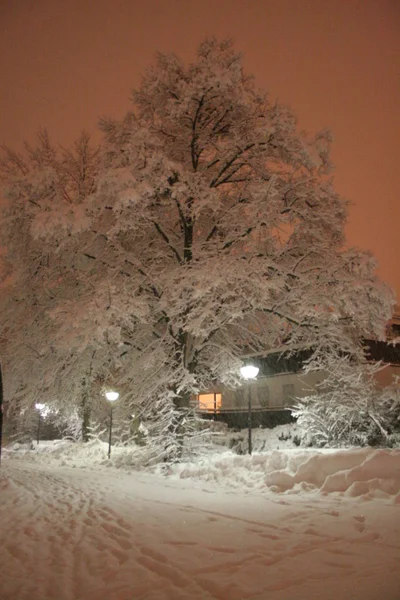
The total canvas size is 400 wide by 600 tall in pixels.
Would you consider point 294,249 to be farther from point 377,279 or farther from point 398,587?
point 398,587

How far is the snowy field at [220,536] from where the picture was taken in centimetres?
381

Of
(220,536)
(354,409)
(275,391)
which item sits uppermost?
(275,391)

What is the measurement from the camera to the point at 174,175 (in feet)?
45.9

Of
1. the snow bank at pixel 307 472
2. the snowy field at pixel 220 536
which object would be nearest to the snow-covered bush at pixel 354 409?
the snow bank at pixel 307 472

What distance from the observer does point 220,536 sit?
17.6ft

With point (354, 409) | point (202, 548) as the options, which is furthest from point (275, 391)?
point (202, 548)

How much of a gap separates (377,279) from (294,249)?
2.92m

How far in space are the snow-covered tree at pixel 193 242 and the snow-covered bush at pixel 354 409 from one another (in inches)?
40.3

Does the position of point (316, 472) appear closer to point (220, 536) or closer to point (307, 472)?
point (307, 472)

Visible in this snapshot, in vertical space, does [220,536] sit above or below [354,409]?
below

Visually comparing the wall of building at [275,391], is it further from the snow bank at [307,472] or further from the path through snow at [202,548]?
the path through snow at [202,548]

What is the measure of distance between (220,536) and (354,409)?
11.6 m

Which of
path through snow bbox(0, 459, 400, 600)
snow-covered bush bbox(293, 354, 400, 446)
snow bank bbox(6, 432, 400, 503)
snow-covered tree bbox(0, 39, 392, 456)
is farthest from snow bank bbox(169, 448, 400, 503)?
snow-covered bush bbox(293, 354, 400, 446)

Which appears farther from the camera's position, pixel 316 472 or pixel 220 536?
pixel 316 472
